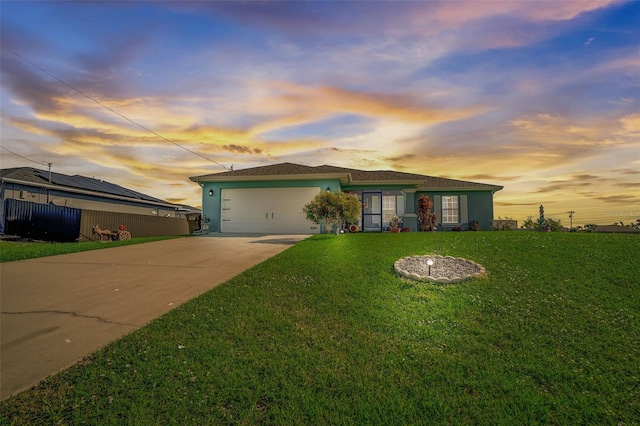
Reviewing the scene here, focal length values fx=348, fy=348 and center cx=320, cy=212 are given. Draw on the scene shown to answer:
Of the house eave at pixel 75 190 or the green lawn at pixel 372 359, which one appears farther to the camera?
the house eave at pixel 75 190

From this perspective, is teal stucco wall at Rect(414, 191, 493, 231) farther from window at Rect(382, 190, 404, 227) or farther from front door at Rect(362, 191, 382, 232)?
front door at Rect(362, 191, 382, 232)

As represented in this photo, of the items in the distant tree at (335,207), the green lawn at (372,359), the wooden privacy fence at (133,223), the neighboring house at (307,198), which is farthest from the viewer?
the neighboring house at (307,198)

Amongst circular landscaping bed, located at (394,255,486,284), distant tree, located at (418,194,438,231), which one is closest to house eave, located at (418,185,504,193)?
distant tree, located at (418,194,438,231)

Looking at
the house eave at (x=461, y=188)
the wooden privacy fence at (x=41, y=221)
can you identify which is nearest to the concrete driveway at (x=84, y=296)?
the wooden privacy fence at (x=41, y=221)

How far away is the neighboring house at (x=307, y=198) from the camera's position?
1906 centimetres

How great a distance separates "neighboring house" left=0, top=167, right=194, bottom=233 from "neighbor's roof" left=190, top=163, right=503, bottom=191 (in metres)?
8.86

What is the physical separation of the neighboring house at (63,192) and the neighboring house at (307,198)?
891cm

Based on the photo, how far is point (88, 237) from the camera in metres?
17.3

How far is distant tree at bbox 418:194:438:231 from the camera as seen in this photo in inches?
819

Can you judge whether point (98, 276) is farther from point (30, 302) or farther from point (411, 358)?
point (411, 358)

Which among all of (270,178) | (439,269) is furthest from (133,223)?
(439,269)

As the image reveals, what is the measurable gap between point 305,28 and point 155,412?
872 cm

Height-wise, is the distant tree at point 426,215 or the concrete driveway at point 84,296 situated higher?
the distant tree at point 426,215

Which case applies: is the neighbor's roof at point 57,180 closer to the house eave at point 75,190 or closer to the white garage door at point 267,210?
the house eave at point 75,190
